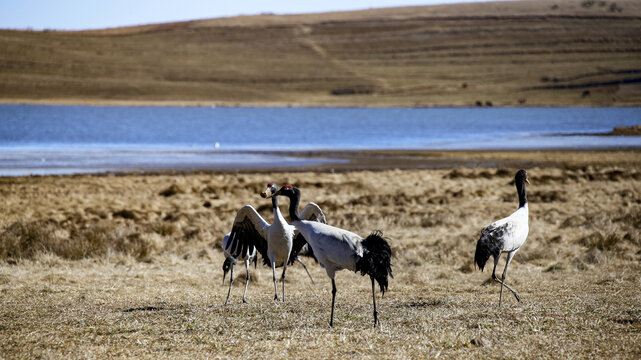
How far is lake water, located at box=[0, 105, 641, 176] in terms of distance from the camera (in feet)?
142

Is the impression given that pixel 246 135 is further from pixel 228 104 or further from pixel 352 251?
pixel 228 104

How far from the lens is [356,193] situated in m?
28.0

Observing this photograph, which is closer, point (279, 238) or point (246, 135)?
point (279, 238)

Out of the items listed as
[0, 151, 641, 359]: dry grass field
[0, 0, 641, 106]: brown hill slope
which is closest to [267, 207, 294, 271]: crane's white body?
[0, 151, 641, 359]: dry grass field

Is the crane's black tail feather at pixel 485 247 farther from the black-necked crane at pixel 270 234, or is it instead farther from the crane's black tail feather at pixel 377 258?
the black-necked crane at pixel 270 234

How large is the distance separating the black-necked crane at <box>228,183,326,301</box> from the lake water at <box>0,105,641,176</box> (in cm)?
2537

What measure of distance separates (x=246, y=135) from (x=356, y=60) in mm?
93813

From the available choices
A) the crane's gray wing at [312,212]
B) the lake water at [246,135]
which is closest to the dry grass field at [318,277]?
the crane's gray wing at [312,212]

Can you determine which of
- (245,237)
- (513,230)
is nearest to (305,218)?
(245,237)

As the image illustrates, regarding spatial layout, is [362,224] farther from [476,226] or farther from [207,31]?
[207,31]

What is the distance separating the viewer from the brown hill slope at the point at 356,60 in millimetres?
129000

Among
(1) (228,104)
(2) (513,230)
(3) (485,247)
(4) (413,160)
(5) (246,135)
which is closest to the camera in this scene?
(3) (485,247)

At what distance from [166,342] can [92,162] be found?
33811mm

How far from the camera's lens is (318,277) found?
15008 millimetres
